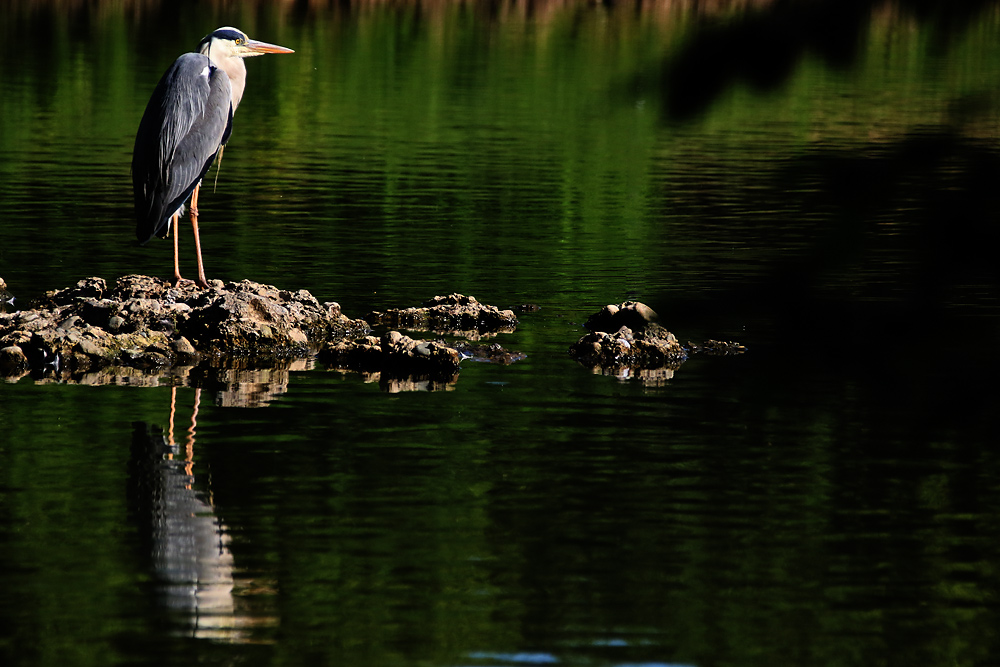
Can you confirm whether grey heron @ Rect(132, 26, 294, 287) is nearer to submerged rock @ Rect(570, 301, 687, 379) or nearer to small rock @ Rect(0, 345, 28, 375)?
small rock @ Rect(0, 345, 28, 375)

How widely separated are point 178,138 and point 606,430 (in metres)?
4.80

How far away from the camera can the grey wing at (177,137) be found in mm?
11836

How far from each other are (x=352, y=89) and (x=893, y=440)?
31199 millimetres

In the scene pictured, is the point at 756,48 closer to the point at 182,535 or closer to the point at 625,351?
the point at 182,535

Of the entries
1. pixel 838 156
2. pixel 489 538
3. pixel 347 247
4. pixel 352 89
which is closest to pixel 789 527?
pixel 489 538

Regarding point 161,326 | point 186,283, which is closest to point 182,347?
point 161,326

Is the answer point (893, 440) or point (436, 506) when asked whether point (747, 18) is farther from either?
point (893, 440)

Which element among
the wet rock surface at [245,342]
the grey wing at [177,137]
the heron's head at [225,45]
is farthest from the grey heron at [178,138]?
the wet rock surface at [245,342]

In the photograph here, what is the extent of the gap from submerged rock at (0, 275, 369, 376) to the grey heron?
0.60 meters

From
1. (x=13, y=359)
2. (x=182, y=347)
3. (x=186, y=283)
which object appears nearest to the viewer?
(x=13, y=359)

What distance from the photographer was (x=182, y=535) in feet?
21.8

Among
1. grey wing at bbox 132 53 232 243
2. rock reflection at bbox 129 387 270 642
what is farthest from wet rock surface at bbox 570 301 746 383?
grey wing at bbox 132 53 232 243

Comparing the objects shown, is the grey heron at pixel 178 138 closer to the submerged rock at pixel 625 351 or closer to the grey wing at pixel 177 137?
the grey wing at pixel 177 137

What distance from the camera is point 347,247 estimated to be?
16172 mm
